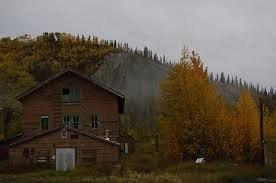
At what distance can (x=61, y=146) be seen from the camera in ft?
162

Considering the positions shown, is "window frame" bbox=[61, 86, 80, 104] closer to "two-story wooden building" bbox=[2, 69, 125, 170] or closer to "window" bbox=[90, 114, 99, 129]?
"two-story wooden building" bbox=[2, 69, 125, 170]

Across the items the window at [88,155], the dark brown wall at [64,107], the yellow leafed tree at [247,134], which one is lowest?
the window at [88,155]

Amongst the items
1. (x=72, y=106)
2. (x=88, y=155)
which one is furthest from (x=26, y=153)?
(x=72, y=106)

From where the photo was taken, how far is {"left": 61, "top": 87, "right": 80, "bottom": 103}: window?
179 ft

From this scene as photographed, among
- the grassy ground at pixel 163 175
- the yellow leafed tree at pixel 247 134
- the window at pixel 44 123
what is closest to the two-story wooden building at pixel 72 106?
the window at pixel 44 123

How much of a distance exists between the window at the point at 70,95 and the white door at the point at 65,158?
7035mm

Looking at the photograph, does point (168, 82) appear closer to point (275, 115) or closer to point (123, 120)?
point (275, 115)

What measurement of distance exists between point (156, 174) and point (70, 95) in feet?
64.7

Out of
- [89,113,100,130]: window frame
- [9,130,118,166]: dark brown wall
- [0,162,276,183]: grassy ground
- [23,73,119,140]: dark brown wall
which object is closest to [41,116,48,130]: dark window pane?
[23,73,119,140]: dark brown wall

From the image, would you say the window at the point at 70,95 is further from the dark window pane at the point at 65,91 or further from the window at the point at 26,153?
the window at the point at 26,153

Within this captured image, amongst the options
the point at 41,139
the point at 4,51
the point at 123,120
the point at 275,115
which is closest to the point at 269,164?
the point at 41,139

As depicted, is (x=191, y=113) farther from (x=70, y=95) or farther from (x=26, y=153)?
(x=26, y=153)

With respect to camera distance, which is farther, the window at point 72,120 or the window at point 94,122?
the window at point 94,122

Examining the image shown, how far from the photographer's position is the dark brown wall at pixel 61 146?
4934cm
